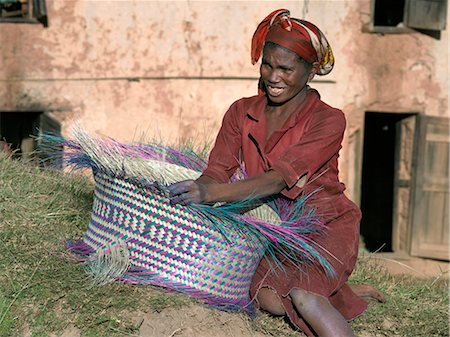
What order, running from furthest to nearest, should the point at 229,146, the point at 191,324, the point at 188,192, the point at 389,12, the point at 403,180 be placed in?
1. the point at 389,12
2. the point at 403,180
3. the point at 229,146
4. the point at 191,324
5. the point at 188,192

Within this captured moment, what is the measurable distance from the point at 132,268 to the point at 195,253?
29 centimetres

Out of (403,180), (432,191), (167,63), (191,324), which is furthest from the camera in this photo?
(403,180)

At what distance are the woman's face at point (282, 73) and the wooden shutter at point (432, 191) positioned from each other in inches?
293

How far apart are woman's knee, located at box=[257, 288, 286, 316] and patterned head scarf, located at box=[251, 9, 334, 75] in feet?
3.32

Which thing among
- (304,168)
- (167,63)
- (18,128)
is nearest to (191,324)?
(304,168)

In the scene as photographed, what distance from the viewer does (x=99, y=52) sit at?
9.87 m

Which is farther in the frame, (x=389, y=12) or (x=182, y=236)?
(x=389, y=12)

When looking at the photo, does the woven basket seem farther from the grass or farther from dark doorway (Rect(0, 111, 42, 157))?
dark doorway (Rect(0, 111, 42, 157))

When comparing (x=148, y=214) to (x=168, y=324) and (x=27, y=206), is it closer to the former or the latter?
(x=168, y=324)

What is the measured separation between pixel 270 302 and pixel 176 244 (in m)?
0.54

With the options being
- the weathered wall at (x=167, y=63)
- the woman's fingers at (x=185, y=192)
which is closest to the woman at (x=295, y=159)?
the woman's fingers at (x=185, y=192)

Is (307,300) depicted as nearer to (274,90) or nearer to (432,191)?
(274,90)

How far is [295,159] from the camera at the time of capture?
3.46 metres

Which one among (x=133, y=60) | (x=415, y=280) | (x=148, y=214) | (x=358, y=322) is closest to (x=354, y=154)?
(x=133, y=60)
